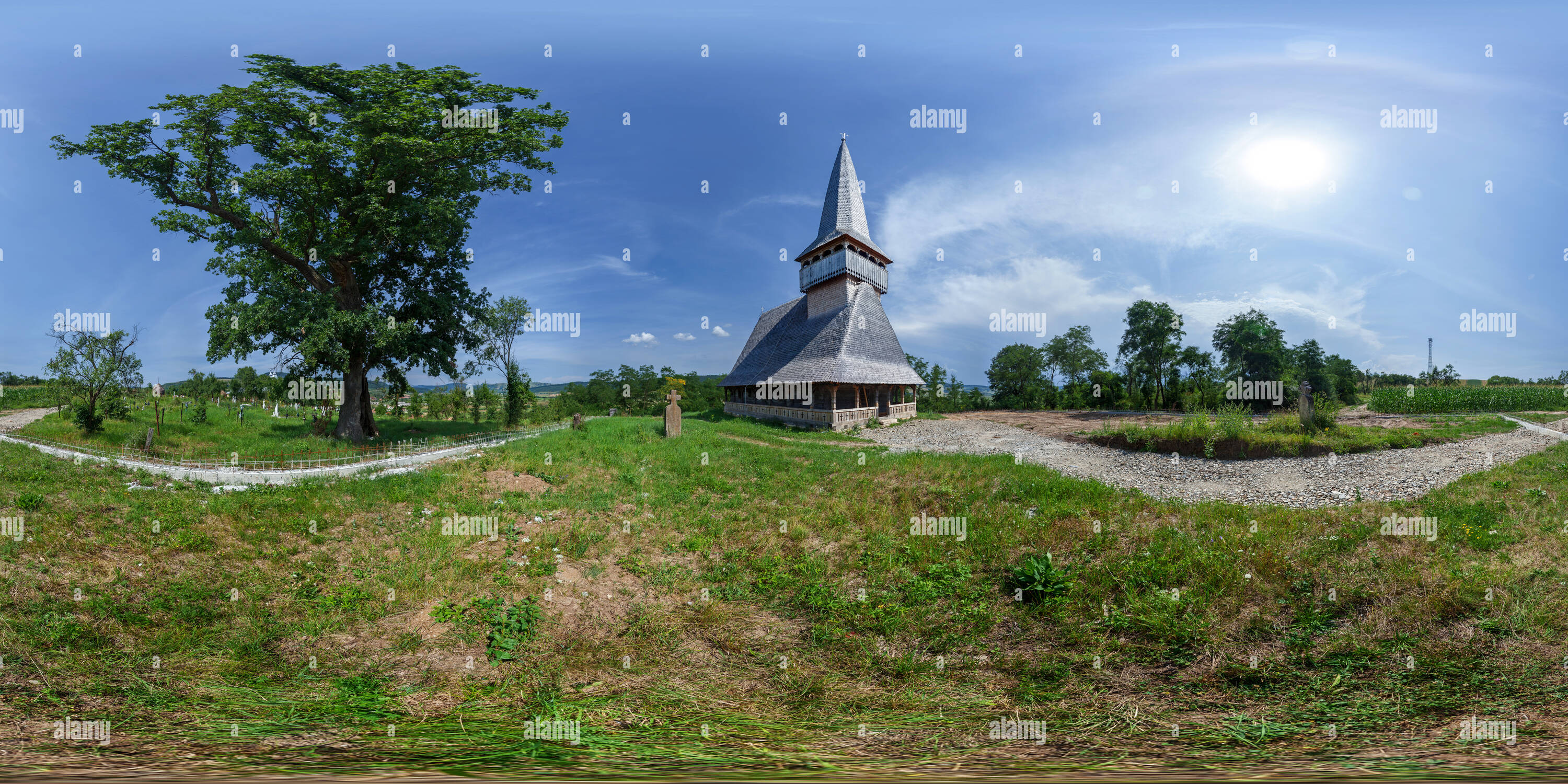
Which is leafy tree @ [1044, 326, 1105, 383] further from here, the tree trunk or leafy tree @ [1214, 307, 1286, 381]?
the tree trunk

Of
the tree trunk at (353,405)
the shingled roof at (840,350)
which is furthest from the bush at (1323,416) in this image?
the tree trunk at (353,405)

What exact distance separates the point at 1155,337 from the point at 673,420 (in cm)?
3208

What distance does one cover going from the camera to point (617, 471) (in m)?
11.6

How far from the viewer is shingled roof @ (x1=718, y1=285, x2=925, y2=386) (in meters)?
26.0

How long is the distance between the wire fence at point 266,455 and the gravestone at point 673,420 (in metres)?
5.11

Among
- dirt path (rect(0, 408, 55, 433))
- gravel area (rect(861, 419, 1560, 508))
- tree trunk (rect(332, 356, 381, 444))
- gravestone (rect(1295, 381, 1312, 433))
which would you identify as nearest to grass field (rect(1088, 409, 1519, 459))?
gravestone (rect(1295, 381, 1312, 433))

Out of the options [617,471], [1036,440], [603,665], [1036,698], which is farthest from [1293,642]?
[1036,440]

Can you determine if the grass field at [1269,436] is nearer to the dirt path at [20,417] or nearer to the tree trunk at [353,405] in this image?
the tree trunk at [353,405]

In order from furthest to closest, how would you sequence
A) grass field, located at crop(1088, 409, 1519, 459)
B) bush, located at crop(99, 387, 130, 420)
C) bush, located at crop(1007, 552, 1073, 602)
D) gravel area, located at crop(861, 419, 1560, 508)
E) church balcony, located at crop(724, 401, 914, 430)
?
church balcony, located at crop(724, 401, 914, 430)
bush, located at crop(99, 387, 130, 420)
grass field, located at crop(1088, 409, 1519, 459)
gravel area, located at crop(861, 419, 1560, 508)
bush, located at crop(1007, 552, 1073, 602)

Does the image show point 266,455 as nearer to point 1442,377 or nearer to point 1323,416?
point 1323,416

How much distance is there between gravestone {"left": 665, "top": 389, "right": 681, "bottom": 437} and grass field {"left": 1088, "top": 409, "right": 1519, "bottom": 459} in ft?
43.5

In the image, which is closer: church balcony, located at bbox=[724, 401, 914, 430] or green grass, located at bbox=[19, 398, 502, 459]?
green grass, located at bbox=[19, 398, 502, 459]

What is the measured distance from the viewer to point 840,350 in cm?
2638

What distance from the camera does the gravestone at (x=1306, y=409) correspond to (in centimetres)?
1443
